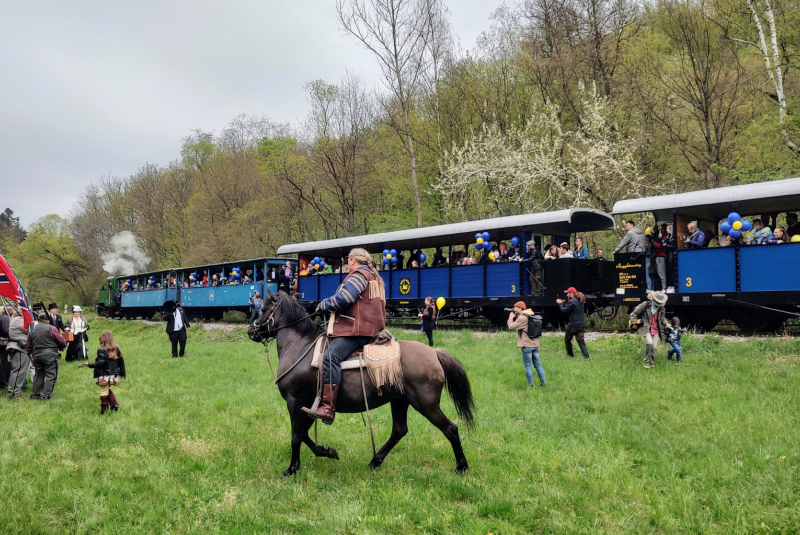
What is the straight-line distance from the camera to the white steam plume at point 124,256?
47219 millimetres

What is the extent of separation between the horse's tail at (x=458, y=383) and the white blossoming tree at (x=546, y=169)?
54.4 ft

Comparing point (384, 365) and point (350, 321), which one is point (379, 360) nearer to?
point (384, 365)

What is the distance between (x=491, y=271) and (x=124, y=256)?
41822 mm

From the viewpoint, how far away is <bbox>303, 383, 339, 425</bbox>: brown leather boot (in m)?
5.45

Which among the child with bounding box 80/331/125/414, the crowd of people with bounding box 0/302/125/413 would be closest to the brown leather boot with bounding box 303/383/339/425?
the child with bounding box 80/331/125/414

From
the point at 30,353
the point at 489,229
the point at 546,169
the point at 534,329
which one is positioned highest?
the point at 546,169

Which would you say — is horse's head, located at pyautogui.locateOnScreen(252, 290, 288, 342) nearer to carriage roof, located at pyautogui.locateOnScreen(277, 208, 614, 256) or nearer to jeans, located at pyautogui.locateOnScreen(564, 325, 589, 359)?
jeans, located at pyautogui.locateOnScreen(564, 325, 589, 359)

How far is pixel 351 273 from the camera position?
570 centimetres

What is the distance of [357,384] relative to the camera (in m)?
5.67

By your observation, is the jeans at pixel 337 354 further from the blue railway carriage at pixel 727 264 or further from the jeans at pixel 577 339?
the blue railway carriage at pixel 727 264

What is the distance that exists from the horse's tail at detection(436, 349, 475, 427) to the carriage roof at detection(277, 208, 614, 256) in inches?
394

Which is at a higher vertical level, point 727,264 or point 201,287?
point 727,264

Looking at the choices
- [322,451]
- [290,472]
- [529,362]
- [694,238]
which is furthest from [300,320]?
[694,238]

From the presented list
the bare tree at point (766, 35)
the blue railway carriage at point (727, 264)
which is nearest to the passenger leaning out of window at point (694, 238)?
the blue railway carriage at point (727, 264)
